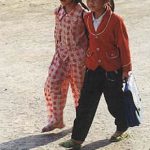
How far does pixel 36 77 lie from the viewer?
799 cm

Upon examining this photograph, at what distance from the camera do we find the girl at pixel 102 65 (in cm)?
496

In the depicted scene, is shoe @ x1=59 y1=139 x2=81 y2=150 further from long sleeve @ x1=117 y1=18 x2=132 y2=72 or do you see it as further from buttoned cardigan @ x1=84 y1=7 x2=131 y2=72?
long sleeve @ x1=117 y1=18 x2=132 y2=72

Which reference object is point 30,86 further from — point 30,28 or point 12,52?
point 30,28

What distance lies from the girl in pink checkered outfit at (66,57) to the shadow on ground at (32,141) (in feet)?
0.29

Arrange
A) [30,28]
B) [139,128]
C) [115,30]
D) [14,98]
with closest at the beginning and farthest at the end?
[115,30]
[139,128]
[14,98]
[30,28]

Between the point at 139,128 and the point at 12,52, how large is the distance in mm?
4162

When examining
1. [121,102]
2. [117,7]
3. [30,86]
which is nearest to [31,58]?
[30,86]

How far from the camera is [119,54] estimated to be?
16.6 ft

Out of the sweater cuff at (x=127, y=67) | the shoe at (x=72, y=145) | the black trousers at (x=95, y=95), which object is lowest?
the shoe at (x=72, y=145)

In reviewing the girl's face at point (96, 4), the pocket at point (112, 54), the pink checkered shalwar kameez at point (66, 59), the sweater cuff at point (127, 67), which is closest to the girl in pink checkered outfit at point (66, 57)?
the pink checkered shalwar kameez at point (66, 59)

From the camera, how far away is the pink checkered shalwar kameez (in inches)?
211

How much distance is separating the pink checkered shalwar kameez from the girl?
22 centimetres

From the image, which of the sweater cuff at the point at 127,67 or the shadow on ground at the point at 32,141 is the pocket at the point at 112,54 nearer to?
the sweater cuff at the point at 127,67

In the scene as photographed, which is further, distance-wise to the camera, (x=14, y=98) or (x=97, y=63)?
(x=14, y=98)
